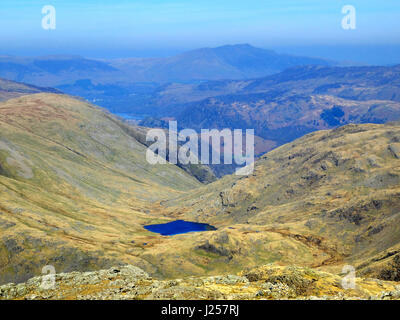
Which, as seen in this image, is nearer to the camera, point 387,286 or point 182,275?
point 387,286

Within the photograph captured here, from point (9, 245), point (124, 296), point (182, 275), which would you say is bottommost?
point (182, 275)

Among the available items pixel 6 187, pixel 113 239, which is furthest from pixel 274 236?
pixel 6 187

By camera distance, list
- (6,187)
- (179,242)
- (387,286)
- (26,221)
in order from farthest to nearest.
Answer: (6,187) < (179,242) < (26,221) < (387,286)
